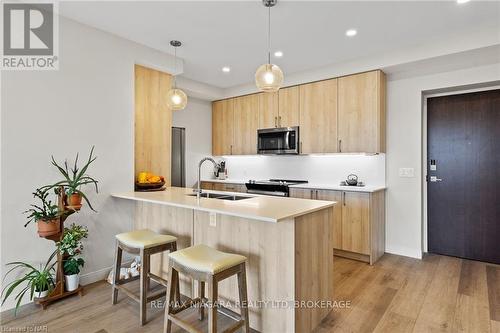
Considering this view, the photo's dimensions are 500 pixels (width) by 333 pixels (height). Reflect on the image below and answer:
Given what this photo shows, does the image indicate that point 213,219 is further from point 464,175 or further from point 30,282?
point 464,175

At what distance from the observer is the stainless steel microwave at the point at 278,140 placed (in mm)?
4488

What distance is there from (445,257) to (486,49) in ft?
8.73

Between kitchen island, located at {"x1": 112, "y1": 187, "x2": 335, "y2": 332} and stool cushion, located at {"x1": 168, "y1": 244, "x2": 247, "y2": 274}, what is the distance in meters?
0.27

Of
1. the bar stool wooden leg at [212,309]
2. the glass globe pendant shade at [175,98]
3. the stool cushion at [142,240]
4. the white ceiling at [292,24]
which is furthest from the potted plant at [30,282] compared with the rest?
the white ceiling at [292,24]

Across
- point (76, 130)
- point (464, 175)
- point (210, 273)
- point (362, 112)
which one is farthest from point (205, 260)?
point (464, 175)

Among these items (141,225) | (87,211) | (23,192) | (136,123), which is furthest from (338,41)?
(23,192)

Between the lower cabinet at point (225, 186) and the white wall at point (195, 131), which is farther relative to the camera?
the white wall at point (195, 131)

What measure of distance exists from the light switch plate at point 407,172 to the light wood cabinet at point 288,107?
169 centimetres

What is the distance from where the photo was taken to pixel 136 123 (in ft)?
11.5

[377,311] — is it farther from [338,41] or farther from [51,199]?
[51,199]

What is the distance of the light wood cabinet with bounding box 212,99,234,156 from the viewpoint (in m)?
5.45

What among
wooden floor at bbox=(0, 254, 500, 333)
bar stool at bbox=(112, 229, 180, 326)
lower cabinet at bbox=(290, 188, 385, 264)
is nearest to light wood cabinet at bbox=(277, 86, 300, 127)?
lower cabinet at bbox=(290, 188, 385, 264)

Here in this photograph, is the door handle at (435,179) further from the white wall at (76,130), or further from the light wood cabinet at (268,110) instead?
the white wall at (76,130)

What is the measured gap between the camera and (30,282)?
2.46 meters
